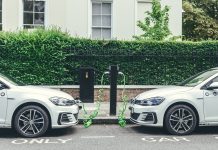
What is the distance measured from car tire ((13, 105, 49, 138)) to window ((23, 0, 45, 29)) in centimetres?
981

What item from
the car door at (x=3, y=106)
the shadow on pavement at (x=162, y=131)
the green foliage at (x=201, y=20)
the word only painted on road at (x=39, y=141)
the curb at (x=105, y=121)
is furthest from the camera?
the green foliage at (x=201, y=20)

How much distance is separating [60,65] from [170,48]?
13.4 ft

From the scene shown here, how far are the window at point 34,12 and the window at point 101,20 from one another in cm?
223

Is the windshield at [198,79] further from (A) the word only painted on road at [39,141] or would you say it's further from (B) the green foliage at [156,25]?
(B) the green foliage at [156,25]

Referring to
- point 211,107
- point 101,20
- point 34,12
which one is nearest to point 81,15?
point 101,20

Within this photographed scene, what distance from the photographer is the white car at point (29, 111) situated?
32.7 ft

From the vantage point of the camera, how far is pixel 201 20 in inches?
1090

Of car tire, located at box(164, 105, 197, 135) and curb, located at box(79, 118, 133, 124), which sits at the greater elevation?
car tire, located at box(164, 105, 197, 135)

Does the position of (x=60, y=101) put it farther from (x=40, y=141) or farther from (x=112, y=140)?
(x=112, y=140)

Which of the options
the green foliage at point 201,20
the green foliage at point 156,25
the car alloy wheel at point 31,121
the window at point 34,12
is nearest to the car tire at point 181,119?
the car alloy wheel at point 31,121

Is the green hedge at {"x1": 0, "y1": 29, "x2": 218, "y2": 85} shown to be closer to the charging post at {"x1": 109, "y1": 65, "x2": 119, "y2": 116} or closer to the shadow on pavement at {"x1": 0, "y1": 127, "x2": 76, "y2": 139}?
the charging post at {"x1": 109, "y1": 65, "x2": 119, "y2": 116}

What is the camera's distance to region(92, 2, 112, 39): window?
1981cm

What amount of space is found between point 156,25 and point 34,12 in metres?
5.25

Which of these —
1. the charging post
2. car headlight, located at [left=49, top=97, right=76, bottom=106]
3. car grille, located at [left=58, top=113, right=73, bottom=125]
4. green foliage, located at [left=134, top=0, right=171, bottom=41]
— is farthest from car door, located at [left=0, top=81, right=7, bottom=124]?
green foliage, located at [left=134, top=0, right=171, bottom=41]
